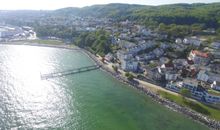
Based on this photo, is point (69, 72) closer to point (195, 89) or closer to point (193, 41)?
point (195, 89)

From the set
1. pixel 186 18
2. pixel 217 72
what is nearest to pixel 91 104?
pixel 217 72

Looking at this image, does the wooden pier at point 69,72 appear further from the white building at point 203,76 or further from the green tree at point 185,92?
the green tree at point 185,92

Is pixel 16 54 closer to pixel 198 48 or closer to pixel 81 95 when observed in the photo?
pixel 81 95

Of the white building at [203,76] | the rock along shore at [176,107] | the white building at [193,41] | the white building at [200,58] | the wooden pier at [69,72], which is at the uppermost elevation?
the white building at [193,41]

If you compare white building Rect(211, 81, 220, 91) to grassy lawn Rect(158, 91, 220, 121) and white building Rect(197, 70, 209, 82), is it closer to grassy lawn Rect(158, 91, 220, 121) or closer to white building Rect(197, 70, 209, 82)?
white building Rect(197, 70, 209, 82)

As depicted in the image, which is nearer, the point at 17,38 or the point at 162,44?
the point at 162,44

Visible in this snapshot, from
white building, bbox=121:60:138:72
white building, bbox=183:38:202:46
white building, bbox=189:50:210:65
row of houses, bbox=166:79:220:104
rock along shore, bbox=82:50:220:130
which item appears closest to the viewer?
rock along shore, bbox=82:50:220:130

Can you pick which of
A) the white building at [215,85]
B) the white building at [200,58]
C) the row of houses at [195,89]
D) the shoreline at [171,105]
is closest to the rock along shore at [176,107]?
the shoreline at [171,105]

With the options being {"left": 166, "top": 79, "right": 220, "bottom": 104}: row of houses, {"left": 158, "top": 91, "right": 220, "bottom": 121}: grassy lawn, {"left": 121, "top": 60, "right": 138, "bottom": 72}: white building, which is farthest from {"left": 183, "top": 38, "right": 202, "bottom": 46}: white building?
{"left": 158, "top": 91, "right": 220, "bottom": 121}: grassy lawn

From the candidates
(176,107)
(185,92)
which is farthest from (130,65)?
(176,107)
